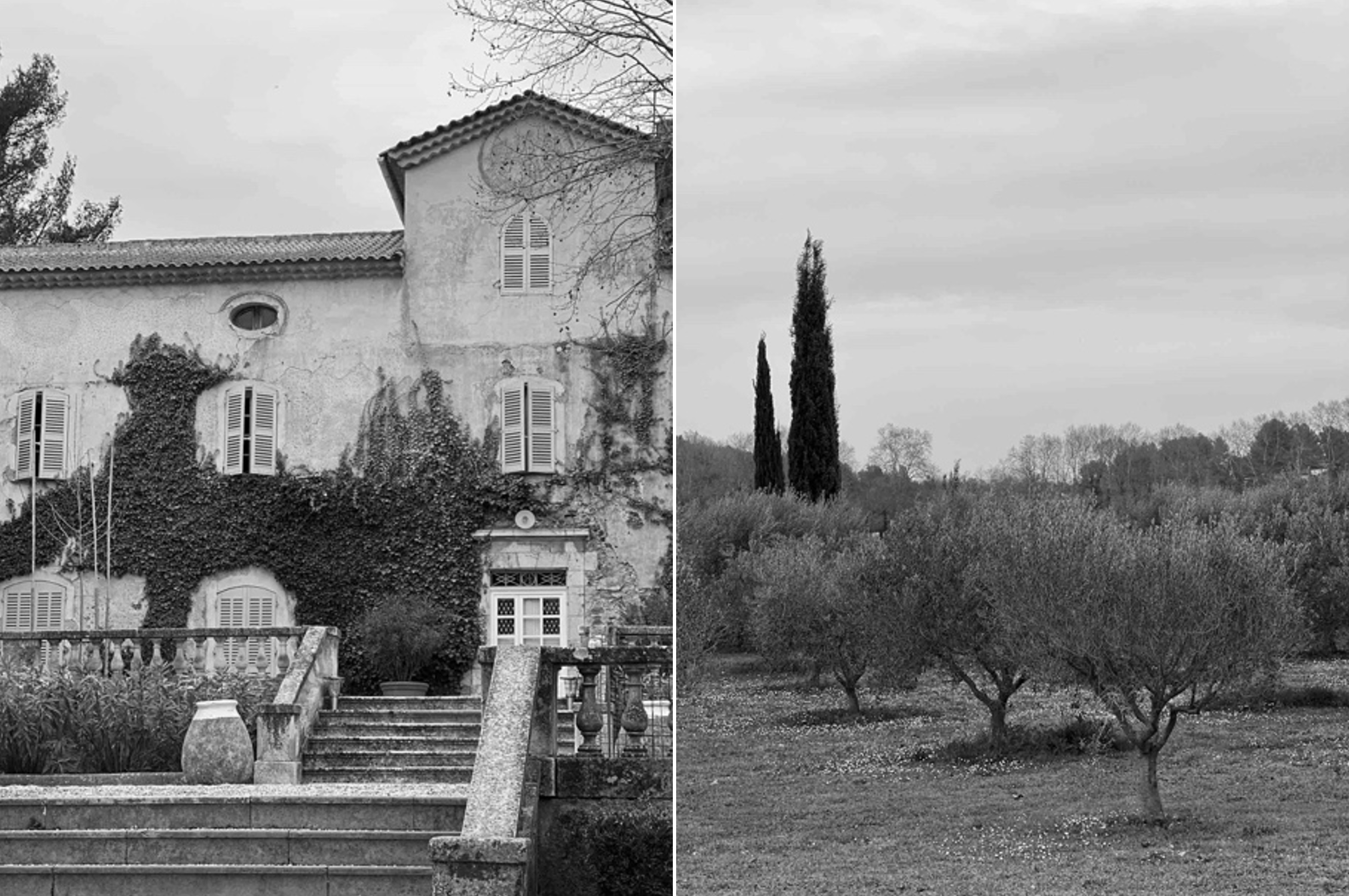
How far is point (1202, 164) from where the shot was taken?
20.7 m

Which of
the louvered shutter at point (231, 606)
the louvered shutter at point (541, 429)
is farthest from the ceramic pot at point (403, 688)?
the louvered shutter at point (541, 429)

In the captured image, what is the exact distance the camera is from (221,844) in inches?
178

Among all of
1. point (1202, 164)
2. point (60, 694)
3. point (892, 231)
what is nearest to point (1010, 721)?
point (892, 231)

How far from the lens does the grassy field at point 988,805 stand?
44.4ft

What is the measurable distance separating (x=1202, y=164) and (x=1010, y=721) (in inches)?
325

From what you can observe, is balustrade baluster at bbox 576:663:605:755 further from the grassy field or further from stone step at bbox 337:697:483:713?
the grassy field

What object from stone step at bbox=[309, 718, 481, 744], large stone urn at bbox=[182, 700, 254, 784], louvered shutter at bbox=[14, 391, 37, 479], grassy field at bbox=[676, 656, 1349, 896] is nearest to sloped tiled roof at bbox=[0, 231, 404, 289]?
louvered shutter at bbox=[14, 391, 37, 479]

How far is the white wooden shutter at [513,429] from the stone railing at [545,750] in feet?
24.3

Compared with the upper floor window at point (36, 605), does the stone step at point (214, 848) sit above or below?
below

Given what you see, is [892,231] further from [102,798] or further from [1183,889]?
[102,798]

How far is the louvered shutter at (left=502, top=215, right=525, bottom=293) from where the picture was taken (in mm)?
13242

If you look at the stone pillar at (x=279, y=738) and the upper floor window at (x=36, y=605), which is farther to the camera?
the upper floor window at (x=36, y=605)

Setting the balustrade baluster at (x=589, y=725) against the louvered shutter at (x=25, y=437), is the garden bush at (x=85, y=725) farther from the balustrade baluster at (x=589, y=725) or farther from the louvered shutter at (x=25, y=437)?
the louvered shutter at (x=25, y=437)

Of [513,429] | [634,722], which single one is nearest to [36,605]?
[513,429]
